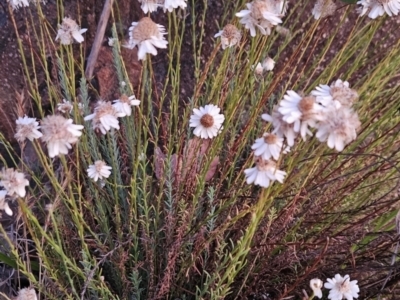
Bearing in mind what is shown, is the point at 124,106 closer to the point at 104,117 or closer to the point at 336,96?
the point at 104,117

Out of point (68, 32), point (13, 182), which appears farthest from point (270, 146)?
point (68, 32)

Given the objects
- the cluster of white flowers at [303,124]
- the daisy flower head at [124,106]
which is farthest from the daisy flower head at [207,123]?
the cluster of white flowers at [303,124]

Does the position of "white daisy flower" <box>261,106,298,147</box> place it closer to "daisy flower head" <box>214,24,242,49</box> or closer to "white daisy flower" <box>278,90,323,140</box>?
"white daisy flower" <box>278,90,323,140</box>

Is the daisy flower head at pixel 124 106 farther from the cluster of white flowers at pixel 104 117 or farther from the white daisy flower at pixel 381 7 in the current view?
Result: the white daisy flower at pixel 381 7

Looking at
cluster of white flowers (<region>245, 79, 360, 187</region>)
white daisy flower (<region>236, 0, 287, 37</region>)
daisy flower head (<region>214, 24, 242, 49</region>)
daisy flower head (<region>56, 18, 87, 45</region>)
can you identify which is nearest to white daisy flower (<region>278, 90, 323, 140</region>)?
cluster of white flowers (<region>245, 79, 360, 187</region>)

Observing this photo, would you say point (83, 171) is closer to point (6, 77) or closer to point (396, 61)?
point (6, 77)

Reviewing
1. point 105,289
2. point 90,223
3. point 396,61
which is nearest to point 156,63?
point 90,223
